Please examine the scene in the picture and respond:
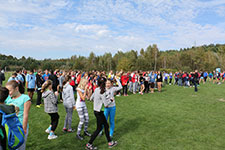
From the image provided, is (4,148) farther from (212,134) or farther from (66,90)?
(212,134)

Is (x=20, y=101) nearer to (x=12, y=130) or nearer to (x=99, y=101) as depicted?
(x=12, y=130)

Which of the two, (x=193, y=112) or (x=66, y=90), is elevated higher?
(x=66, y=90)

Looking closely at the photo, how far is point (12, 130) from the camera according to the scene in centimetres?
220

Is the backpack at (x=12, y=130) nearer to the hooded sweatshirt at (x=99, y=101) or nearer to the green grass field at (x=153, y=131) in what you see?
the hooded sweatshirt at (x=99, y=101)

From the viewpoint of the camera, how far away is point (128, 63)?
5838 centimetres

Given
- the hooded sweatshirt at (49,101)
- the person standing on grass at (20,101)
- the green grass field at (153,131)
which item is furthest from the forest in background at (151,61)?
the person standing on grass at (20,101)

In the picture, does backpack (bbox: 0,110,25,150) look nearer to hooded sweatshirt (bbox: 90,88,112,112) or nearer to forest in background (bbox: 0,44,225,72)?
hooded sweatshirt (bbox: 90,88,112,112)

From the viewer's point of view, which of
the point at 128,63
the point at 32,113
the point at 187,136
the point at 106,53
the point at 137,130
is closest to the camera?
the point at 187,136

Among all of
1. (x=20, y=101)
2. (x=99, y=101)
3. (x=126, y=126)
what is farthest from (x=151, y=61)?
(x=20, y=101)

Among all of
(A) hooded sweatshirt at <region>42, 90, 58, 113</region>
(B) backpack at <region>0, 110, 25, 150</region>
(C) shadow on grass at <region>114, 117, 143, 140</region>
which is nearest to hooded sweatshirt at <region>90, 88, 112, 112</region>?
(A) hooded sweatshirt at <region>42, 90, 58, 113</region>

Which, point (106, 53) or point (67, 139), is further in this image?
point (106, 53)

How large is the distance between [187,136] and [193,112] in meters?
3.65

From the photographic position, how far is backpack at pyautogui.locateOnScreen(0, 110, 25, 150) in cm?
212

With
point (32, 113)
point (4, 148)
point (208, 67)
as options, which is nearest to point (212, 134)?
point (4, 148)
